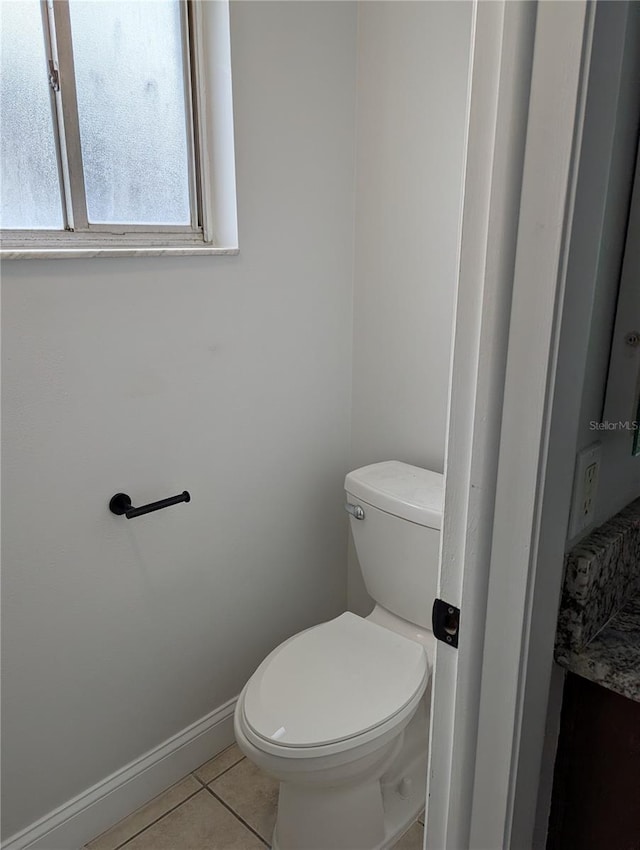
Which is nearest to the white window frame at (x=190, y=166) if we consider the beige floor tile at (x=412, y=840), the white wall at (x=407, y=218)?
the white wall at (x=407, y=218)

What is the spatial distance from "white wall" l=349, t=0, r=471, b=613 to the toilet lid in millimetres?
538

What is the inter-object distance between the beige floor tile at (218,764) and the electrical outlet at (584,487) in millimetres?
1429

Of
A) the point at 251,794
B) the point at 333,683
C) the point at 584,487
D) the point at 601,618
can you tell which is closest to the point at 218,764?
the point at 251,794

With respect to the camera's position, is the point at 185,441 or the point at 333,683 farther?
the point at 185,441

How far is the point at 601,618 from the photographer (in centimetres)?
A: 86

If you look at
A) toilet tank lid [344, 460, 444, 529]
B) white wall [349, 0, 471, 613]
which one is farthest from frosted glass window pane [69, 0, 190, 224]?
toilet tank lid [344, 460, 444, 529]

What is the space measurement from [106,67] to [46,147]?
0.76ft

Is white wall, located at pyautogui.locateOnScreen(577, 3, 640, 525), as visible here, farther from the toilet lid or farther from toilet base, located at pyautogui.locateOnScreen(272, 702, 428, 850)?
toilet base, located at pyautogui.locateOnScreen(272, 702, 428, 850)

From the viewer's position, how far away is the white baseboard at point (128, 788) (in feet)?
4.96

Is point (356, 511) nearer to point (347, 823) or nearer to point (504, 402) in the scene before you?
point (347, 823)

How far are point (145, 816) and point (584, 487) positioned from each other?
149cm

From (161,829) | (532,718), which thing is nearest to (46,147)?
(532,718)

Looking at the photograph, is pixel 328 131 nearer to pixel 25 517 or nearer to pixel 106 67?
pixel 106 67

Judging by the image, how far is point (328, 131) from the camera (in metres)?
1.79
